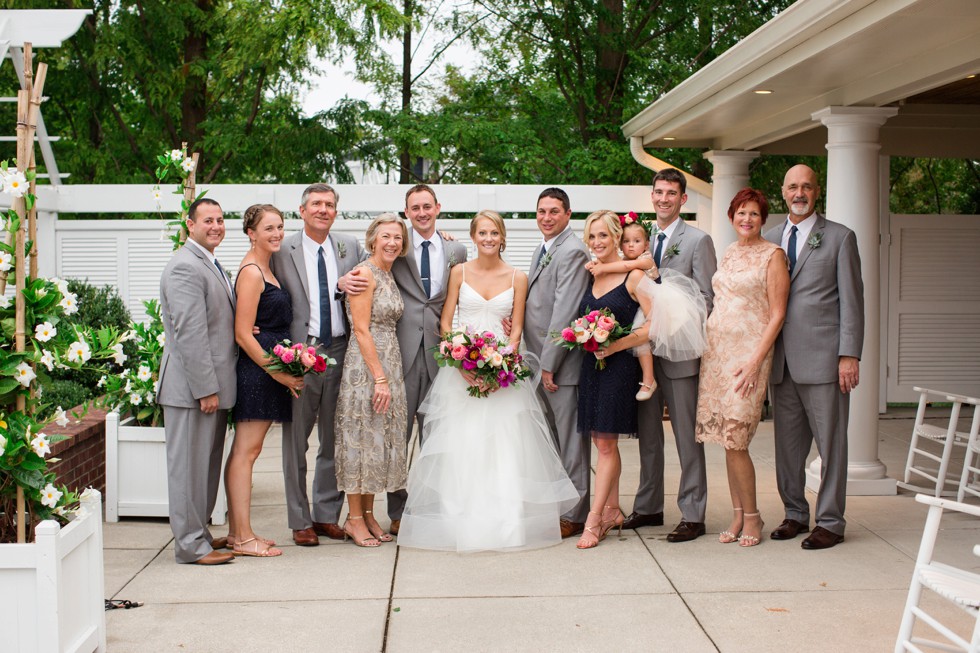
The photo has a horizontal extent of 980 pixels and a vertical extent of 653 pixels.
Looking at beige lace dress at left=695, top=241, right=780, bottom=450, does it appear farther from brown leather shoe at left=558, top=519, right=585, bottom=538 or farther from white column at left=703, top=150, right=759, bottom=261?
white column at left=703, top=150, right=759, bottom=261

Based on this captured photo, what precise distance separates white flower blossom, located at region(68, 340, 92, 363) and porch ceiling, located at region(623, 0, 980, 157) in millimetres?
3857

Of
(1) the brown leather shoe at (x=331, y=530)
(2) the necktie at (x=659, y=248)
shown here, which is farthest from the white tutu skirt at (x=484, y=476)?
(2) the necktie at (x=659, y=248)

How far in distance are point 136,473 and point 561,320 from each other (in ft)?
9.04

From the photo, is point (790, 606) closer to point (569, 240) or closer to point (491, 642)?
point (491, 642)

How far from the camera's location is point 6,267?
3.78m

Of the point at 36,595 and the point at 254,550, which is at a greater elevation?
the point at 36,595

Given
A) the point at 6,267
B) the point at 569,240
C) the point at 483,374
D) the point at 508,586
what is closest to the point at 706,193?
the point at 569,240

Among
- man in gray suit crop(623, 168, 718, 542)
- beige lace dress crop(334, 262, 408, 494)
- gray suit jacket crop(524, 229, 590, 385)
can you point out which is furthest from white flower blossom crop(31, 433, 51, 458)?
man in gray suit crop(623, 168, 718, 542)

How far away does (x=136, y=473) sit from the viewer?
620 cm

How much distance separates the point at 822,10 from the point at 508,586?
10.9ft

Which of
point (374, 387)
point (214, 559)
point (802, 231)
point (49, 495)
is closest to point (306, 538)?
point (214, 559)

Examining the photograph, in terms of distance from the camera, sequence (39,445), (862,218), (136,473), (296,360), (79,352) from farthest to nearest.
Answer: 1. (862,218)
2. (136,473)
3. (296,360)
4. (79,352)
5. (39,445)

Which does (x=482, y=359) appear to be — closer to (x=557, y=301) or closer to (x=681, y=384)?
(x=557, y=301)

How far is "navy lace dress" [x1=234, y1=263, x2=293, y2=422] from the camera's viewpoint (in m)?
5.38
